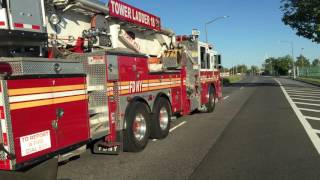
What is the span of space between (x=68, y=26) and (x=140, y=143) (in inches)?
110

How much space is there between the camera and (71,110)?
688cm

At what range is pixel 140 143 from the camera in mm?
9625

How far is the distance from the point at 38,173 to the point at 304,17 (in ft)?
117

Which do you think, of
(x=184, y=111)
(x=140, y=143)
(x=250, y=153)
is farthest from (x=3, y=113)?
(x=184, y=111)

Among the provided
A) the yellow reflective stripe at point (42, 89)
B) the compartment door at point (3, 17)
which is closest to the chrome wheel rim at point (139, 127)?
the yellow reflective stripe at point (42, 89)

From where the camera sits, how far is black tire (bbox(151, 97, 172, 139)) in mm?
10586

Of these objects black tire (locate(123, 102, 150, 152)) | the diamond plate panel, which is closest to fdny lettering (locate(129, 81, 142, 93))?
black tire (locate(123, 102, 150, 152))

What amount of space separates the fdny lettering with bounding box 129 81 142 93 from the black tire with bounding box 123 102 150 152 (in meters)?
0.26

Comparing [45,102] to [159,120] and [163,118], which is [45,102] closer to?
[159,120]

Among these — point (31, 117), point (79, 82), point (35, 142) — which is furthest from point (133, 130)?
point (31, 117)

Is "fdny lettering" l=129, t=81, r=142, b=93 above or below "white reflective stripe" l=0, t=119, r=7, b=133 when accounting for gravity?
above

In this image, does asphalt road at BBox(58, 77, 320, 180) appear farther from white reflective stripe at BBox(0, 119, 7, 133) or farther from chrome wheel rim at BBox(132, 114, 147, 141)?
white reflective stripe at BBox(0, 119, 7, 133)

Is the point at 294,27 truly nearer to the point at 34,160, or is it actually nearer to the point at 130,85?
the point at 130,85

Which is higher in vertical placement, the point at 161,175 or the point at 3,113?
the point at 3,113
